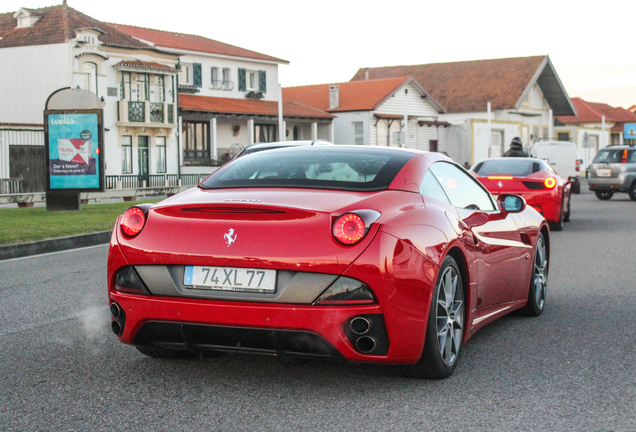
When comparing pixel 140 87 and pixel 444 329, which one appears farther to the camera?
pixel 140 87

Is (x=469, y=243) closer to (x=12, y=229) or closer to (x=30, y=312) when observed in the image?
(x=30, y=312)

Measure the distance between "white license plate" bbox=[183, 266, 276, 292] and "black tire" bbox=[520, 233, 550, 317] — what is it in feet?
10.3

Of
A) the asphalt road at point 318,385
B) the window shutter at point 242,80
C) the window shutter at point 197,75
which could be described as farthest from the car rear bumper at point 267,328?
the window shutter at point 242,80

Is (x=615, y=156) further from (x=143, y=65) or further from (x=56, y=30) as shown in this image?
(x=56, y=30)

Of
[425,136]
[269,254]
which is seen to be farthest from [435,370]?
[425,136]

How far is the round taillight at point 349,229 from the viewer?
4.41 metres

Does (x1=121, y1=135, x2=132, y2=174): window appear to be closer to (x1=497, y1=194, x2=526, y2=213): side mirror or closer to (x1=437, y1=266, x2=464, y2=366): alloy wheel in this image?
(x1=497, y1=194, x2=526, y2=213): side mirror

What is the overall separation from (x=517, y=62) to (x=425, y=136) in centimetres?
1049

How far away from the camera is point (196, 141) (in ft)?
172

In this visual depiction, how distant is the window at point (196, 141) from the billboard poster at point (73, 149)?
96.8 ft

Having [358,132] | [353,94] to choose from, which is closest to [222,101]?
[358,132]

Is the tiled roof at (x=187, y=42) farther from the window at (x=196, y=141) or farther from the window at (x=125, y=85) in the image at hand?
the window at (x=125, y=85)

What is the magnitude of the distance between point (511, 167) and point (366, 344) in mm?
12631

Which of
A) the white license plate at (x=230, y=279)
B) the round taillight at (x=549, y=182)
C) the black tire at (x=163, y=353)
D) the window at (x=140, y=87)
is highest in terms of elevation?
the window at (x=140, y=87)
